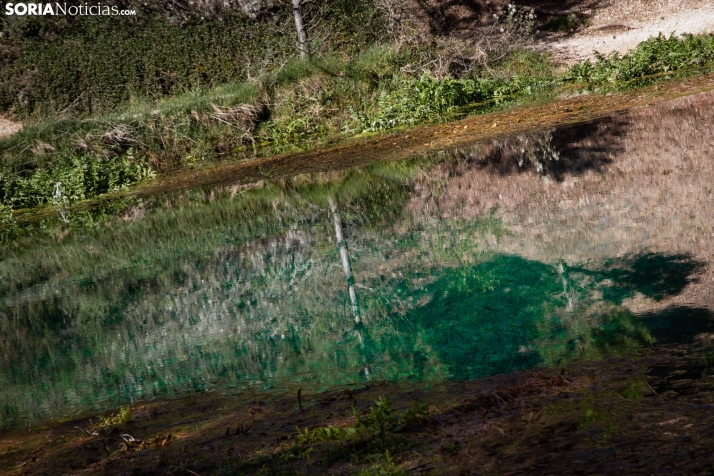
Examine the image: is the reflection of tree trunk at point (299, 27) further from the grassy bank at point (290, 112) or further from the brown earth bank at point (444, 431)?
the brown earth bank at point (444, 431)

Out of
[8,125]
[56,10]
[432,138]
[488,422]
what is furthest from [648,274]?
[56,10]

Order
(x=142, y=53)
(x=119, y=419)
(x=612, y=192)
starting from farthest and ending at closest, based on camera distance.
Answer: (x=142, y=53)
(x=612, y=192)
(x=119, y=419)

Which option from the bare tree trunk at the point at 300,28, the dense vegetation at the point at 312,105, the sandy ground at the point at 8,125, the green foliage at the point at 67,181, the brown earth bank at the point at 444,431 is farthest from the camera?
the sandy ground at the point at 8,125

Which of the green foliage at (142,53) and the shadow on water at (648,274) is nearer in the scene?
the shadow on water at (648,274)

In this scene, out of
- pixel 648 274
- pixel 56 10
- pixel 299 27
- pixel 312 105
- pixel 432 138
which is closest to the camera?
pixel 648 274

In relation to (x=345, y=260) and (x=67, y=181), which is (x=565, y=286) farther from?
(x=67, y=181)

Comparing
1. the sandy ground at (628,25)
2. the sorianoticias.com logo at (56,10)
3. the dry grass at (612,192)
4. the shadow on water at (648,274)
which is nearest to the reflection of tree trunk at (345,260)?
the dry grass at (612,192)
